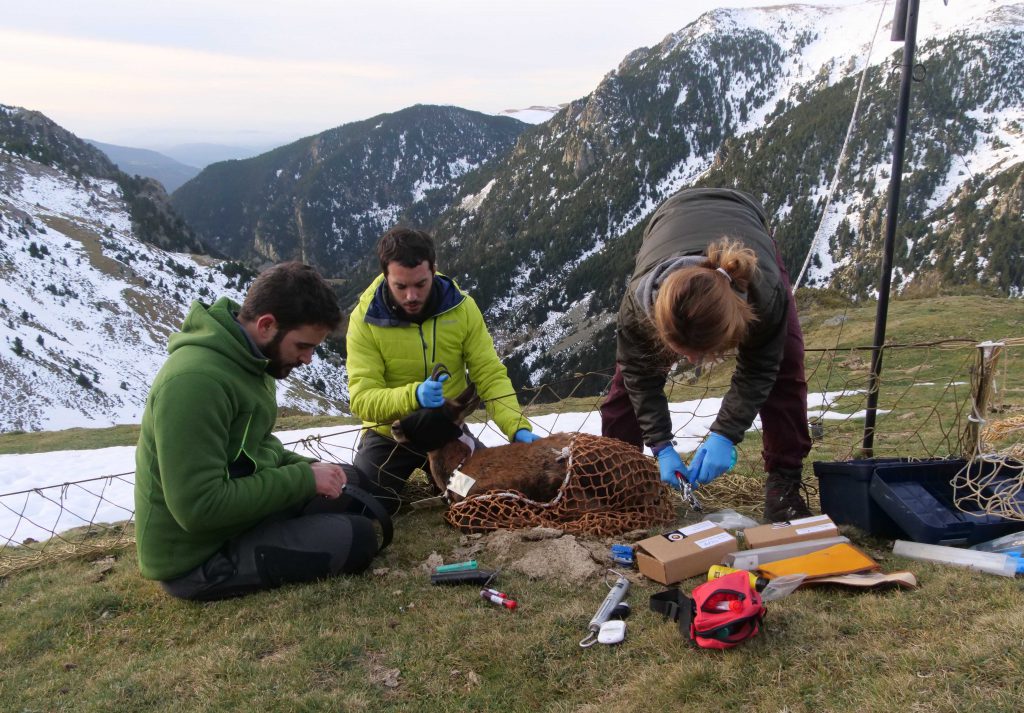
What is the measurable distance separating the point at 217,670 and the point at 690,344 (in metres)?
2.77

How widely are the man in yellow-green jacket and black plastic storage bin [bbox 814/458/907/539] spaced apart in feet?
6.99

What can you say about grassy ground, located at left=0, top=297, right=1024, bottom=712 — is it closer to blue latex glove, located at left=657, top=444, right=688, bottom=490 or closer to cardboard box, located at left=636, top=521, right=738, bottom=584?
cardboard box, located at left=636, top=521, right=738, bottom=584

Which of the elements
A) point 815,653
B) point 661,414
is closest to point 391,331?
point 661,414

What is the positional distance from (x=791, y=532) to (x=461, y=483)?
2282 millimetres

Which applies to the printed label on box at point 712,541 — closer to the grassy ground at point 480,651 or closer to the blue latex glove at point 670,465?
the grassy ground at point 480,651

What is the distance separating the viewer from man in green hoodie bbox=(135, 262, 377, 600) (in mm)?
3445

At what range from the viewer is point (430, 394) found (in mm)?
4875

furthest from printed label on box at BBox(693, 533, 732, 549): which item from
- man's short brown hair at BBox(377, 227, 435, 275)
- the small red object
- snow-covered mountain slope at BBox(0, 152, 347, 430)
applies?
snow-covered mountain slope at BBox(0, 152, 347, 430)

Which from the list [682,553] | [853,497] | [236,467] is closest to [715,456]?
[682,553]

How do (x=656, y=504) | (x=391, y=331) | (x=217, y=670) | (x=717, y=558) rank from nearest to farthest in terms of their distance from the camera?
(x=217, y=670) → (x=717, y=558) → (x=656, y=504) → (x=391, y=331)

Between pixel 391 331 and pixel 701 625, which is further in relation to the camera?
pixel 391 331

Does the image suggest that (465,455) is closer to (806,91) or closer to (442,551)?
(442,551)

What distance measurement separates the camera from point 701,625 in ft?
9.49

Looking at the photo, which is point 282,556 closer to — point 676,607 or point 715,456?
point 676,607
